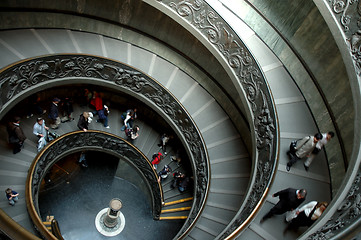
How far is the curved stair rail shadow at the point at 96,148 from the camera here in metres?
9.87

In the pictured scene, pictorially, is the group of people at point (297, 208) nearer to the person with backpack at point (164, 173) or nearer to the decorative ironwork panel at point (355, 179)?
the decorative ironwork panel at point (355, 179)

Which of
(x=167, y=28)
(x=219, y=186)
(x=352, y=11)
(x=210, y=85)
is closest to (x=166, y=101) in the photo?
(x=210, y=85)

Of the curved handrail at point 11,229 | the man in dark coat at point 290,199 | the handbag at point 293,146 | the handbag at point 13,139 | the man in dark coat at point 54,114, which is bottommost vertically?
the curved handrail at point 11,229

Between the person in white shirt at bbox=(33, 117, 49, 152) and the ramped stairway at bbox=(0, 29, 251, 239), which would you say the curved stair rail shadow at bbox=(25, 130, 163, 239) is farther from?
the ramped stairway at bbox=(0, 29, 251, 239)

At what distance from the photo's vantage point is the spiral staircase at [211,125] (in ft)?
23.0

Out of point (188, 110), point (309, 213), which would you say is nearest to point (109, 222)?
point (188, 110)

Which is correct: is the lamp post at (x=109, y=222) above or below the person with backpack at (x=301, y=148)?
below

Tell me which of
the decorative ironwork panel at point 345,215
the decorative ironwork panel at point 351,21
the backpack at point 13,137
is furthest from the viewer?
the backpack at point 13,137

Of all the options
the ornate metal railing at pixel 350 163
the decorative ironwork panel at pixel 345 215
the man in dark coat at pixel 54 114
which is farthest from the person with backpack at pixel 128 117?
the decorative ironwork panel at pixel 345 215

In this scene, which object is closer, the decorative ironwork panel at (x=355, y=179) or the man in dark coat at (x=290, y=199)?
the decorative ironwork panel at (x=355, y=179)

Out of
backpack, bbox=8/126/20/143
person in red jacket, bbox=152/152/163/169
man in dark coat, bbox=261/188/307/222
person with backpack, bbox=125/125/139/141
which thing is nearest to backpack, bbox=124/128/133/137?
person with backpack, bbox=125/125/139/141

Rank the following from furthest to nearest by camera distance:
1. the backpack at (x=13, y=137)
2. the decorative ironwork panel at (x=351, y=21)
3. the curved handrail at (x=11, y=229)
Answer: the backpack at (x=13, y=137)
the decorative ironwork panel at (x=351, y=21)
the curved handrail at (x=11, y=229)

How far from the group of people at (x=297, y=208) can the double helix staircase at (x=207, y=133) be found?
1.10 ft

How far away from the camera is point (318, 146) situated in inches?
263
